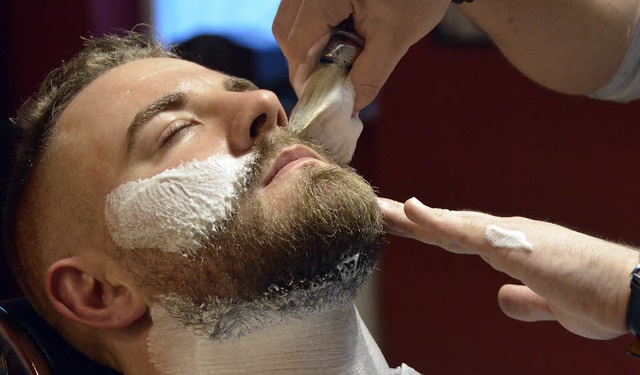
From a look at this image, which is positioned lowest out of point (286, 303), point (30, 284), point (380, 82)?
point (30, 284)

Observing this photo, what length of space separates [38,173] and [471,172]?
1.54 m

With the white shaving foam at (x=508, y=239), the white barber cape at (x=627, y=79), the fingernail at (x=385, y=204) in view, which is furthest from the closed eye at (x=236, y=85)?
the white barber cape at (x=627, y=79)

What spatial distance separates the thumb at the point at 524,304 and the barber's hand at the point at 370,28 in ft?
1.52

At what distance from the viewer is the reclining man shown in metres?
1.14

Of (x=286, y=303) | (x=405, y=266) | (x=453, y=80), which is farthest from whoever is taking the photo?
(x=405, y=266)

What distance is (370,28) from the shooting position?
4.41ft

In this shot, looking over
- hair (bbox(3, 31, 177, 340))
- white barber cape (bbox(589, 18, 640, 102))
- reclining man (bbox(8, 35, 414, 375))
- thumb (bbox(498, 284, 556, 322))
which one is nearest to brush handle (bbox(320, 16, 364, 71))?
reclining man (bbox(8, 35, 414, 375))

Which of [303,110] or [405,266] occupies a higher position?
Result: [303,110]

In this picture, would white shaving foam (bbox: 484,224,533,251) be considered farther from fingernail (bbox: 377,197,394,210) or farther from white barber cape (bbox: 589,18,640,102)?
white barber cape (bbox: 589,18,640,102)

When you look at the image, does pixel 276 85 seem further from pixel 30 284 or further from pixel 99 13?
pixel 30 284

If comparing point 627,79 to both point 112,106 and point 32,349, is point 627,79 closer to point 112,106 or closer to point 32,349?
point 112,106

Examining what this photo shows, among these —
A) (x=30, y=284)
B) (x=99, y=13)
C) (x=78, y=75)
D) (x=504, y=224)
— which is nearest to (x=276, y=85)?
(x=99, y=13)

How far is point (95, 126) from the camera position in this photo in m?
1.26

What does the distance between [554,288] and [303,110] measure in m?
0.58
